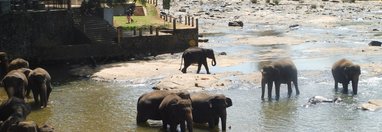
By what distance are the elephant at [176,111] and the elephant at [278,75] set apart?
6.69 meters

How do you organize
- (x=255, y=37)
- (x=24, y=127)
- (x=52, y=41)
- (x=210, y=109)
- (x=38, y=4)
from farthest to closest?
(x=255, y=37), (x=38, y=4), (x=52, y=41), (x=210, y=109), (x=24, y=127)

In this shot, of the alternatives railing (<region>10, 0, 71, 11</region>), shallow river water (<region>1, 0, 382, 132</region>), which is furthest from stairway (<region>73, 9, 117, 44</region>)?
shallow river water (<region>1, 0, 382, 132</region>)

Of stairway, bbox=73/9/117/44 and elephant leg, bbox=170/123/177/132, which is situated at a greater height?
stairway, bbox=73/9/117/44

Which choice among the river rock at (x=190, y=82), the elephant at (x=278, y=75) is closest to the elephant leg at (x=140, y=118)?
the elephant at (x=278, y=75)

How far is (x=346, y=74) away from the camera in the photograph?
24.9m

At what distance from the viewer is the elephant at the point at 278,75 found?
2395 centimetres

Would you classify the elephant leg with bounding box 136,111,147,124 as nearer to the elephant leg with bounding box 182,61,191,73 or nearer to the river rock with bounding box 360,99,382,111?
the river rock with bounding box 360,99,382,111

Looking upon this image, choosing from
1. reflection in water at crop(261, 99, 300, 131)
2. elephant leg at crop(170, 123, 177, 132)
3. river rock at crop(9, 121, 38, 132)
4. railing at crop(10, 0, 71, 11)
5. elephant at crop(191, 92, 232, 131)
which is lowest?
reflection in water at crop(261, 99, 300, 131)

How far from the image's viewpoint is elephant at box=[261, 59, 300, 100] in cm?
2395

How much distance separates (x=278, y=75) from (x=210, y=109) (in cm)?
590

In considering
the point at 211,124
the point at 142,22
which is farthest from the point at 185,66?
the point at 142,22

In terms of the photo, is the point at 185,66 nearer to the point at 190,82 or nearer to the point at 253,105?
the point at 190,82

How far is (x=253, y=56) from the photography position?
124ft

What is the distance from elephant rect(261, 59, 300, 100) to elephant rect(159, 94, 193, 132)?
22.0ft
